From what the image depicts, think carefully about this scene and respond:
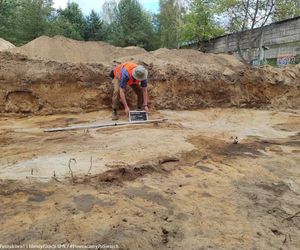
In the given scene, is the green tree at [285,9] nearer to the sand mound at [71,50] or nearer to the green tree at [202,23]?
the green tree at [202,23]

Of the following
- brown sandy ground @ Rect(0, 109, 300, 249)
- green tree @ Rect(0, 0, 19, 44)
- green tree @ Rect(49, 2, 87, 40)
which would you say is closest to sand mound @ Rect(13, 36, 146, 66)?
brown sandy ground @ Rect(0, 109, 300, 249)

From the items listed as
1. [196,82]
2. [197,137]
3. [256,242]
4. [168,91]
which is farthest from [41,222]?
[196,82]

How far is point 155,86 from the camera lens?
29.9ft

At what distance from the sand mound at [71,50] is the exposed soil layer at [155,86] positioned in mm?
2117

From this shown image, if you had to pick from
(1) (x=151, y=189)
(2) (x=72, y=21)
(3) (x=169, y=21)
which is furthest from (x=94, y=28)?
(1) (x=151, y=189)

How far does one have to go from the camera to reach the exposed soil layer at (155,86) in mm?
7992

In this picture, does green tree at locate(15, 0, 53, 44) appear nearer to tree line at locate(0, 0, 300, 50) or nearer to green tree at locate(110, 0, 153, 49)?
tree line at locate(0, 0, 300, 50)

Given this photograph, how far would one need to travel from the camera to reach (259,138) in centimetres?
664

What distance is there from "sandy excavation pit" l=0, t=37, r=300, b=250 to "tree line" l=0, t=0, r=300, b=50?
23.9 ft

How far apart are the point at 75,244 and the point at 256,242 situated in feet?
4.88

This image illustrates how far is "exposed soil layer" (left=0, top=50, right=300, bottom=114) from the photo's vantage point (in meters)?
7.99

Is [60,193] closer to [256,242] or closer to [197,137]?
[256,242]

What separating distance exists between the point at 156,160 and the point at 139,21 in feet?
81.8

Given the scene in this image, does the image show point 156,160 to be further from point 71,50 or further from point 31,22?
point 31,22
